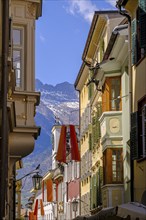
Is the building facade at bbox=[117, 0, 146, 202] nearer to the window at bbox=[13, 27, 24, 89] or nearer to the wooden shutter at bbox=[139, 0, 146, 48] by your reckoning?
the wooden shutter at bbox=[139, 0, 146, 48]

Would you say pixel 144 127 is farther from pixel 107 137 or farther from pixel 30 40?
pixel 107 137

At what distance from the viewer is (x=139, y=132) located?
76.3ft

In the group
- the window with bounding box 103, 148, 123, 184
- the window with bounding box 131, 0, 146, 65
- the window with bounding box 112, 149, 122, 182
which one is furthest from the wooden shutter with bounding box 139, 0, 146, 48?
the window with bounding box 112, 149, 122, 182

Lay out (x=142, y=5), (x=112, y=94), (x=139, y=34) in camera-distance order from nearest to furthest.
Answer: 1. (x=142, y=5)
2. (x=139, y=34)
3. (x=112, y=94)

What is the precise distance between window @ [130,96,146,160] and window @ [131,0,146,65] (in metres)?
1.55

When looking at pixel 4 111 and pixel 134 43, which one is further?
pixel 134 43

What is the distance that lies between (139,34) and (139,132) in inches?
126

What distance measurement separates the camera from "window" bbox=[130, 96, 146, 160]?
2289cm

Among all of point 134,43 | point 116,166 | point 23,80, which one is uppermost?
point 134,43

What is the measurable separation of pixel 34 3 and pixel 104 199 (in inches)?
508

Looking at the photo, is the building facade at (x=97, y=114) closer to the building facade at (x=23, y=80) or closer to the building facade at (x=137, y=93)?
the building facade at (x=137, y=93)

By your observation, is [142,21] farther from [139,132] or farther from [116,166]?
[116,166]

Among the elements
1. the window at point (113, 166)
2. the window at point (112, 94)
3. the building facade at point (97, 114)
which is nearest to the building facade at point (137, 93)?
the building facade at point (97, 114)

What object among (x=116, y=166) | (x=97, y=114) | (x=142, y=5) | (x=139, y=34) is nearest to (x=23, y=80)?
(x=139, y=34)
